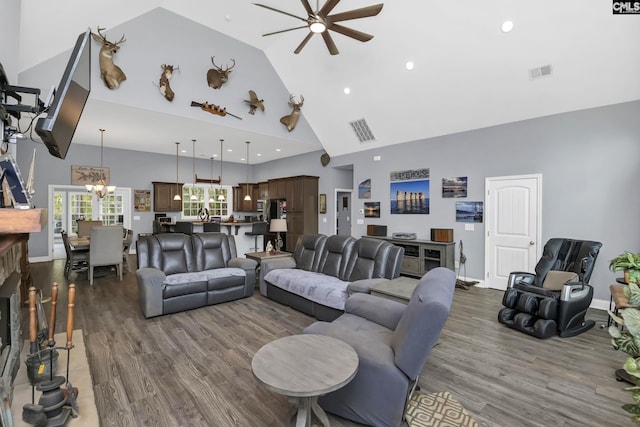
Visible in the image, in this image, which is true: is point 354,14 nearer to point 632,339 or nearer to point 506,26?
point 506,26

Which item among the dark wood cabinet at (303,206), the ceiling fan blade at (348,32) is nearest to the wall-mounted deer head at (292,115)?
the dark wood cabinet at (303,206)

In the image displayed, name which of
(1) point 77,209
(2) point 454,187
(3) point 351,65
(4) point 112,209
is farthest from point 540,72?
(1) point 77,209

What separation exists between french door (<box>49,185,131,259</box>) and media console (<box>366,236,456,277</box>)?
8.00 metres

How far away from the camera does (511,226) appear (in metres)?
5.18

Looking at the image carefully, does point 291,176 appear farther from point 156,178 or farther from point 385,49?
point 385,49

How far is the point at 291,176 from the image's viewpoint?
9.55m

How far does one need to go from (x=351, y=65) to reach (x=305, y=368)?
562 cm

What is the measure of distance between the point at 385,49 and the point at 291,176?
5.14m

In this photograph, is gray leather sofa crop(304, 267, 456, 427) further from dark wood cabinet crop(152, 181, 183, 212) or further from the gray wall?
dark wood cabinet crop(152, 181, 183, 212)

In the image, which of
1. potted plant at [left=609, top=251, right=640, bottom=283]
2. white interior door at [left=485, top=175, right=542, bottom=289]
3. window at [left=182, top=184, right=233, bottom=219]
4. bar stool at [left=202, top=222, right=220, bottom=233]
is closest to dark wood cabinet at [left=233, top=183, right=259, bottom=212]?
window at [left=182, top=184, right=233, bottom=219]

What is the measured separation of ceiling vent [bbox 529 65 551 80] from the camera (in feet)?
13.9

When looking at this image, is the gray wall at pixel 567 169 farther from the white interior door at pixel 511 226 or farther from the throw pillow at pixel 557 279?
the throw pillow at pixel 557 279

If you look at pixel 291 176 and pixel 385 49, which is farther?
pixel 291 176

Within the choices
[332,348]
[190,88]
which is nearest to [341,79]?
[190,88]
